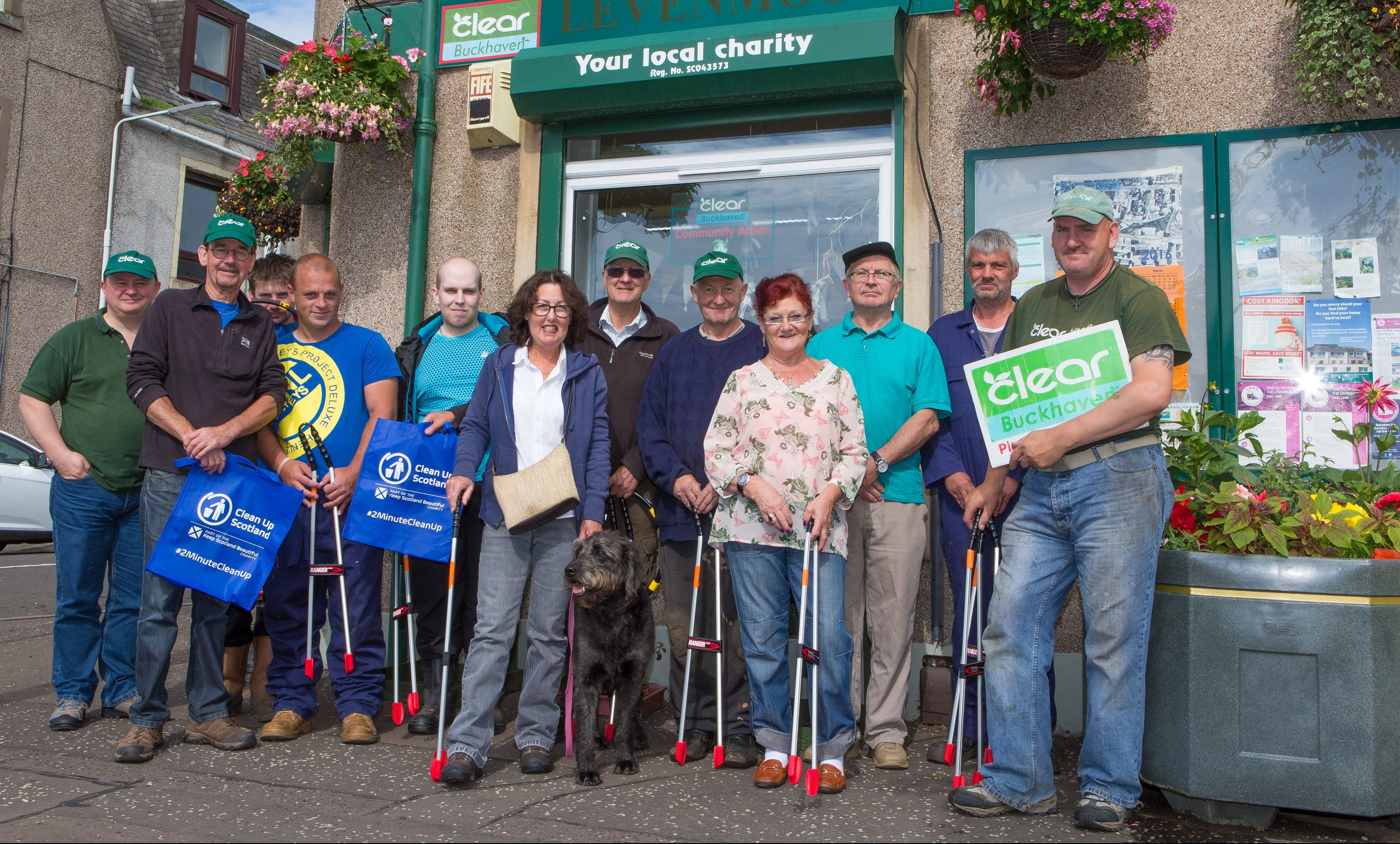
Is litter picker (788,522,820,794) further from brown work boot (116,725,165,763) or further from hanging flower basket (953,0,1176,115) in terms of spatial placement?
hanging flower basket (953,0,1176,115)

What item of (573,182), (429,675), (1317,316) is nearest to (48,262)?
(573,182)

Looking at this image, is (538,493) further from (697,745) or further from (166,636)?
(166,636)

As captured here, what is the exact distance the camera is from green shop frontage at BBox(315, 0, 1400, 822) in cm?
523

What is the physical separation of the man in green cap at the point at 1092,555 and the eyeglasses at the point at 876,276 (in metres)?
0.92

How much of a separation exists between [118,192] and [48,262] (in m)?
1.91

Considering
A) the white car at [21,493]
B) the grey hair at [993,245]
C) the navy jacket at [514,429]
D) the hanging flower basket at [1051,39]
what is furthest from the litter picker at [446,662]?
the white car at [21,493]

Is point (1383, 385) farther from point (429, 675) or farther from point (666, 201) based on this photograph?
point (429, 675)

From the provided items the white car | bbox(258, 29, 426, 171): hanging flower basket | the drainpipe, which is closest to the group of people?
the drainpipe

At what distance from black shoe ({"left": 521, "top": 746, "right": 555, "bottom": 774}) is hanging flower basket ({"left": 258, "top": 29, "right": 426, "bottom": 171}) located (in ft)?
13.9

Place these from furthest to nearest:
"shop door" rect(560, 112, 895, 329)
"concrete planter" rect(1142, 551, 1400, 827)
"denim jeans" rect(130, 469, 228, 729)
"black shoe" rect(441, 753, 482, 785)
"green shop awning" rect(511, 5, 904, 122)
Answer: "shop door" rect(560, 112, 895, 329) < "green shop awning" rect(511, 5, 904, 122) < "denim jeans" rect(130, 469, 228, 729) < "black shoe" rect(441, 753, 482, 785) < "concrete planter" rect(1142, 551, 1400, 827)

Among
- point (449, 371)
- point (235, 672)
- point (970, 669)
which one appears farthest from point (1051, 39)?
point (235, 672)

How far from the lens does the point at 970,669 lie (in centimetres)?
418

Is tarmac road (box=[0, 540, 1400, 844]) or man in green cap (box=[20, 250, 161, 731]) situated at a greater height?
man in green cap (box=[20, 250, 161, 731])

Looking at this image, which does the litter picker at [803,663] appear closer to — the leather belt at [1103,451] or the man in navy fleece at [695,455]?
the man in navy fleece at [695,455]
